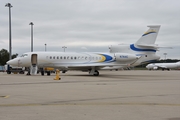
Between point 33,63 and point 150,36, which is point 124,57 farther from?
point 33,63

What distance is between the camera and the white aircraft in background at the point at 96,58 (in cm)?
3819

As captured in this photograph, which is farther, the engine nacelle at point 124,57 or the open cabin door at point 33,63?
the engine nacelle at point 124,57

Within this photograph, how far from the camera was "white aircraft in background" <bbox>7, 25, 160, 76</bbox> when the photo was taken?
38188mm

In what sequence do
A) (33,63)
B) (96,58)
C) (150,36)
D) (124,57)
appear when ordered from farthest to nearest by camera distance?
(96,58) → (150,36) → (124,57) → (33,63)

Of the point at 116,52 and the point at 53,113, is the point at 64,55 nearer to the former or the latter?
the point at 116,52

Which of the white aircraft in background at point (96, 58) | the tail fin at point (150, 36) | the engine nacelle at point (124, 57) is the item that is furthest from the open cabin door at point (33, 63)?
the tail fin at point (150, 36)

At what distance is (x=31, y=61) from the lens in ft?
125

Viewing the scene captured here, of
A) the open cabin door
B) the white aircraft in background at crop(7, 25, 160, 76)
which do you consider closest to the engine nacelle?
the white aircraft in background at crop(7, 25, 160, 76)

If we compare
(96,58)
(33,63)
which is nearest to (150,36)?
(96,58)

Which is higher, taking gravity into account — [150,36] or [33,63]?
[150,36]

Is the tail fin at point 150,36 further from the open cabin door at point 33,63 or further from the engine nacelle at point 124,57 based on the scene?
the open cabin door at point 33,63

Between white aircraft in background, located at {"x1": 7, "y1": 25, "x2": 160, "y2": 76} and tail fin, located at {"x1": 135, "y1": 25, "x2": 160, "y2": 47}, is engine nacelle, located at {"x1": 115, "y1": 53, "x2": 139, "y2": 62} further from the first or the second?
tail fin, located at {"x1": 135, "y1": 25, "x2": 160, "y2": 47}

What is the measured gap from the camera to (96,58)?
134ft

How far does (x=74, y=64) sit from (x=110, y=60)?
5485 mm
